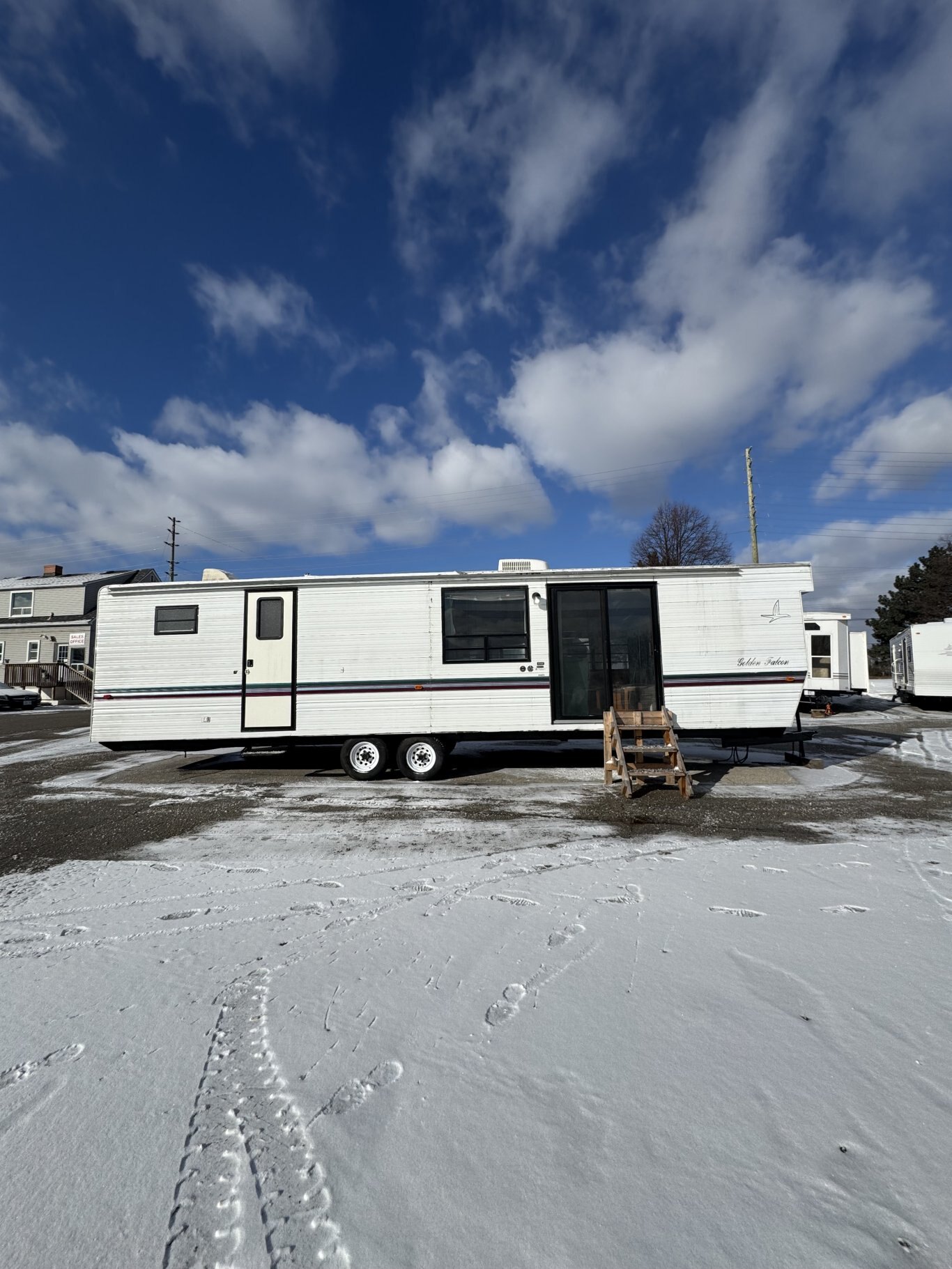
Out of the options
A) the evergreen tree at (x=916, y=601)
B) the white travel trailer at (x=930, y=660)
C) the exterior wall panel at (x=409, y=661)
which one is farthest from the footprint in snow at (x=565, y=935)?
the evergreen tree at (x=916, y=601)

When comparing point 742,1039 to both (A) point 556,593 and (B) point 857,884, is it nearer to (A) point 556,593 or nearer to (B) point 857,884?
(B) point 857,884

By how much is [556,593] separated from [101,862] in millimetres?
5733

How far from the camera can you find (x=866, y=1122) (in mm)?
1812

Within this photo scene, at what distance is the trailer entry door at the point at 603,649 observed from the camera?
7852 millimetres

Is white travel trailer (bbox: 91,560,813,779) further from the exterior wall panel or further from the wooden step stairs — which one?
the wooden step stairs

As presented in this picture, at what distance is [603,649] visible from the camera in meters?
7.95

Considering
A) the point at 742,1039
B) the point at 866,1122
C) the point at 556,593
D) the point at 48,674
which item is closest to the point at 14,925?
the point at 742,1039

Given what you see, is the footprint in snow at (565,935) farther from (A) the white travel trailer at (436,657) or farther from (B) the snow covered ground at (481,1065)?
(A) the white travel trailer at (436,657)

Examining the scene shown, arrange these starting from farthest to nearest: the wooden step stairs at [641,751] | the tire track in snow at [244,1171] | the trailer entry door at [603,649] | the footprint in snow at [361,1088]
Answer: the trailer entry door at [603,649] < the wooden step stairs at [641,751] < the footprint in snow at [361,1088] < the tire track in snow at [244,1171]

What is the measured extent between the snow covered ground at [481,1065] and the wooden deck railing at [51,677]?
27.4m

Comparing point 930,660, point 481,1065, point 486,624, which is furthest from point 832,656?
point 481,1065

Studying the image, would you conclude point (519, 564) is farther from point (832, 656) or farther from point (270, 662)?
point (832, 656)

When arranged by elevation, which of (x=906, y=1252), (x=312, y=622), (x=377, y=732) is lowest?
(x=906, y=1252)

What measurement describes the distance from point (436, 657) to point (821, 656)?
44.0 ft
